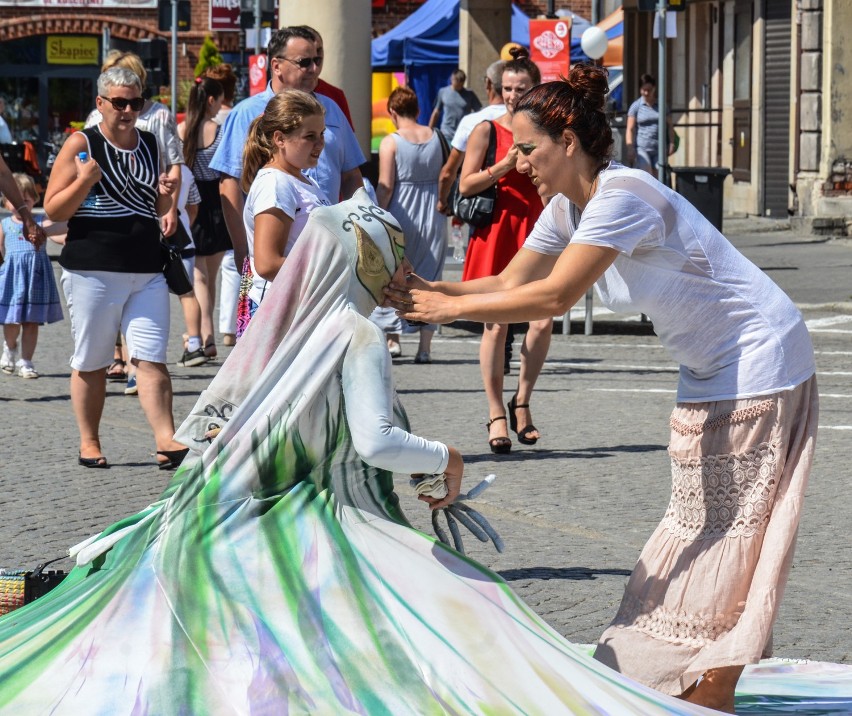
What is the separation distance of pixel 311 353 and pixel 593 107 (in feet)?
3.20

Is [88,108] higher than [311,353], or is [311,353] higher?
[88,108]

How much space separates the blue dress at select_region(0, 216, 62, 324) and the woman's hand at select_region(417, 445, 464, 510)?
693 cm

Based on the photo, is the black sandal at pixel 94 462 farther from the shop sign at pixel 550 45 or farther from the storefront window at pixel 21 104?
the storefront window at pixel 21 104

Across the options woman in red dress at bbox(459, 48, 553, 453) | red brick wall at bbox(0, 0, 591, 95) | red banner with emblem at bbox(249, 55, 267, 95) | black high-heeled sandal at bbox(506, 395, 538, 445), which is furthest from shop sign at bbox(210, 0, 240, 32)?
black high-heeled sandal at bbox(506, 395, 538, 445)

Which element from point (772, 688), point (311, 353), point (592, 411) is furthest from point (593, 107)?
point (592, 411)

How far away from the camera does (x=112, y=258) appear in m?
7.14

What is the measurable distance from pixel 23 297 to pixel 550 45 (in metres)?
6.69

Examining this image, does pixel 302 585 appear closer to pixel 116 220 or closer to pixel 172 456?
pixel 172 456

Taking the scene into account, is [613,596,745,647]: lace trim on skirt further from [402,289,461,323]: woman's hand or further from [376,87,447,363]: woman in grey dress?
[376,87,447,363]: woman in grey dress

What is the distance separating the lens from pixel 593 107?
12.9 feet

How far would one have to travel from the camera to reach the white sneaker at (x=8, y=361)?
34.7 ft

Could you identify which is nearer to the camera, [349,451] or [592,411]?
[349,451]

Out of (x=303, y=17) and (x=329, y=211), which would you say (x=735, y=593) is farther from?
(x=303, y=17)

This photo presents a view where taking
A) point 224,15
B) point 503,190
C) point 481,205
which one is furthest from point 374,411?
A: point 224,15
